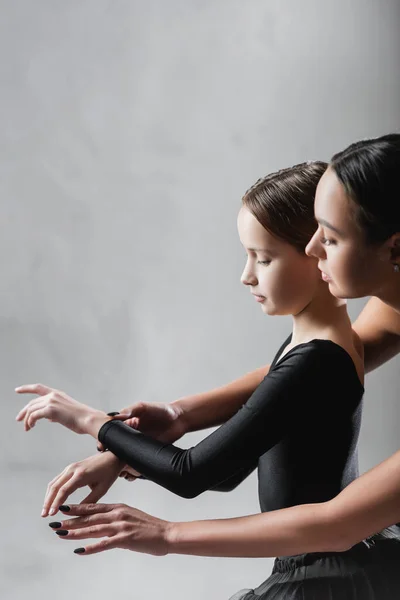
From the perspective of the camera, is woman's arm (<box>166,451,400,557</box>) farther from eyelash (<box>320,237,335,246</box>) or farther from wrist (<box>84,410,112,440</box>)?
eyelash (<box>320,237,335,246</box>)

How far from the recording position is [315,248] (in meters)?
1.34

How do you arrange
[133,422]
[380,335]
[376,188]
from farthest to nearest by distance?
[380,335]
[133,422]
[376,188]

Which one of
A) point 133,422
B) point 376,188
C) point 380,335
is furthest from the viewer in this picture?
point 380,335

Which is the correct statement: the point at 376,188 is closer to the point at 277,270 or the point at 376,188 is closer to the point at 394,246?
the point at 394,246

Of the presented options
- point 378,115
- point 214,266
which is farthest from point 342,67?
point 214,266

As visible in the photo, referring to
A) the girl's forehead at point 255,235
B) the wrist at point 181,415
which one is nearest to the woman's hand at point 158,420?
the wrist at point 181,415

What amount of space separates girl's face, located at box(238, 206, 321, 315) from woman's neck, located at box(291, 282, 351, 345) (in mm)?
13

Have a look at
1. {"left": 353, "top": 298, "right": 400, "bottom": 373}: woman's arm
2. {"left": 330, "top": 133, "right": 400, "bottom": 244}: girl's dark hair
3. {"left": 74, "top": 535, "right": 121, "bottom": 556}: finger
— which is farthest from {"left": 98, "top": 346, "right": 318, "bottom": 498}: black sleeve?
{"left": 353, "top": 298, "right": 400, "bottom": 373}: woman's arm

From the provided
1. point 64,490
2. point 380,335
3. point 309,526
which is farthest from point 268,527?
point 380,335

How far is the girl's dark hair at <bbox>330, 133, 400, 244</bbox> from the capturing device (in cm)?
128

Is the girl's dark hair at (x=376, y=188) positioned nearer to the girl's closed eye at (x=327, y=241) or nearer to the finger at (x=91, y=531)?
the girl's closed eye at (x=327, y=241)

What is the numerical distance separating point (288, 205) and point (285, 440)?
0.37 metres

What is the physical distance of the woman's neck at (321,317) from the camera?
4.72 feet

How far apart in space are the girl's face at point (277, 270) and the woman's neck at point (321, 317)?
13 millimetres
